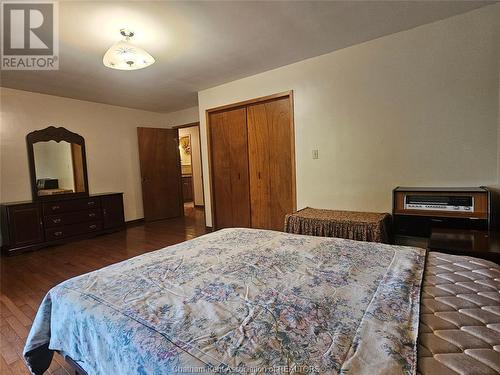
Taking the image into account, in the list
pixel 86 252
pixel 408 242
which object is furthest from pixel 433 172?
pixel 86 252

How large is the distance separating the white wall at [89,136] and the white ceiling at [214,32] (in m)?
0.45

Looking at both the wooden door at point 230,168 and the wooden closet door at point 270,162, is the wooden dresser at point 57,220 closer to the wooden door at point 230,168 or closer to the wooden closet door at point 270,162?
the wooden door at point 230,168

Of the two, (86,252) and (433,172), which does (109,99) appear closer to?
(86,252)

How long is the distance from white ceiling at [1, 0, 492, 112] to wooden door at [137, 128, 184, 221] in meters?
1.95

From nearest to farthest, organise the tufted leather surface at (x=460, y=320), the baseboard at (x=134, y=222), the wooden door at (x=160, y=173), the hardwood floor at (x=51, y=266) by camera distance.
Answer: the tufted leather surface at (x=460, y=320) → the hardwood floor at (x=51, y=266) → the baseboard at (x=134, y=222) → the wooden door at (x=160, y=173)

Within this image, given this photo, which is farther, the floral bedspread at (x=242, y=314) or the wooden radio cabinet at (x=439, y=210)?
the wooden radio cabinet at (x=439, y=210)

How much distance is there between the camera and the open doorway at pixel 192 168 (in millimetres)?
7227

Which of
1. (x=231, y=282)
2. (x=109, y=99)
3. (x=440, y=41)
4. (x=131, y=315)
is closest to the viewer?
(x=131, y=315)

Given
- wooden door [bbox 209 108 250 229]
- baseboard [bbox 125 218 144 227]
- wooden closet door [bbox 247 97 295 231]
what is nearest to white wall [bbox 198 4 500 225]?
wooden closet door [bbox 247 97 295 231]

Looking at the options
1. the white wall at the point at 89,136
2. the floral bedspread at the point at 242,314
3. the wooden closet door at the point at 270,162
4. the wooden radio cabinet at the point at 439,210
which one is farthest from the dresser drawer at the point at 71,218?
the wooden radio cabinet at the point at 439,210

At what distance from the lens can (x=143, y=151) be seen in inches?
207

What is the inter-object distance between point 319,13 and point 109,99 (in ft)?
12.5

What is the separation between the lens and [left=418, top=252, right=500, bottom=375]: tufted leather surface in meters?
0.60

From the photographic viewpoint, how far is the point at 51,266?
9.95 ft
